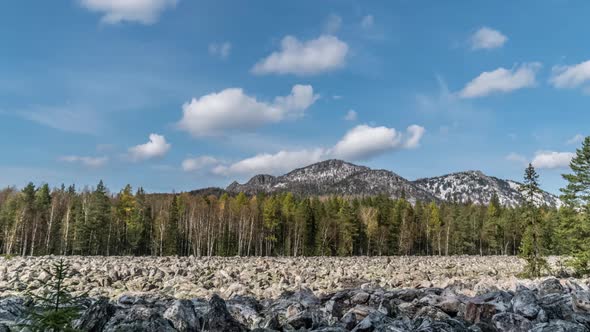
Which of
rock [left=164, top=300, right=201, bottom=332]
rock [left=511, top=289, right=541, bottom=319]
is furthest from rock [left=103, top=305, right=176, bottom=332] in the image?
rock [left=511, top=289, right=541, bottom=319]

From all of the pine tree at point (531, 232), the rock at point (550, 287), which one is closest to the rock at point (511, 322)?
the rock at point (550, 287)

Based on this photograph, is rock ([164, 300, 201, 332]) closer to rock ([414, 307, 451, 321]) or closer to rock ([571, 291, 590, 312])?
rock ([414, 307, 451, 321])

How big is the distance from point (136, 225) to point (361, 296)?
64397mm

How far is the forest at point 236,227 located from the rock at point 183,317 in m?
50.9

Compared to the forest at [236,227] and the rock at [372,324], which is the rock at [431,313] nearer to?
the rock at [372,324]

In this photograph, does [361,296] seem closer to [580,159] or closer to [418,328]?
[418,328]

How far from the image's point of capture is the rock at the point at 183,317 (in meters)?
10.6

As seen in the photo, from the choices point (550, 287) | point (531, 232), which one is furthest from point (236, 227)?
point (550, 287)

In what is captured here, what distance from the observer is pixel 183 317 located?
10.9 meters

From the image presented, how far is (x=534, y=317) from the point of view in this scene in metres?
12.4

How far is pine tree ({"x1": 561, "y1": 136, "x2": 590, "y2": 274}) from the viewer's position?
3212 cm

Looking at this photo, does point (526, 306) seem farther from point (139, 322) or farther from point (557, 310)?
point (139, 322)

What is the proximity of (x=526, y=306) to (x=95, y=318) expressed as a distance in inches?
487

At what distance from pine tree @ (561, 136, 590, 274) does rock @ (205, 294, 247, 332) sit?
3107 cm
